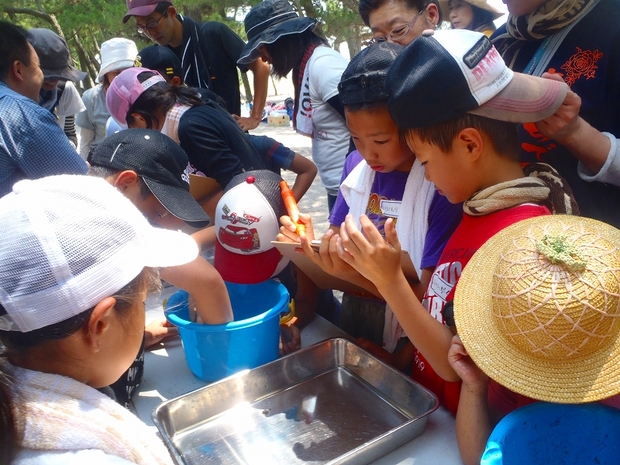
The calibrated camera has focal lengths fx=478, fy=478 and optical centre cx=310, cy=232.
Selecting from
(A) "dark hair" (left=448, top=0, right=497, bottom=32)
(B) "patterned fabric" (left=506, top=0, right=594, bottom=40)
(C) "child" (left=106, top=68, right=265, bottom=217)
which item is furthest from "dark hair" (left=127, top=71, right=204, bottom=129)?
(A) "dark hair" (left=448, top=0, right=497, bottom=32)

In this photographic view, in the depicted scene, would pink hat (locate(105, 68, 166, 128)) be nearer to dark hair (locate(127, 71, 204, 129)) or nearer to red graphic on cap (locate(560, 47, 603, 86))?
dark hair (locate(127, 71, 204, 129))

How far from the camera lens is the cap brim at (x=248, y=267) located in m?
1.40

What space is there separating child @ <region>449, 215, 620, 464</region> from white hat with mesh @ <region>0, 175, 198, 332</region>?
578mm

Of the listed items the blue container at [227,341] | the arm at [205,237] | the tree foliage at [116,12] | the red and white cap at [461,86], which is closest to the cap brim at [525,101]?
the red and white cap at [461,86]

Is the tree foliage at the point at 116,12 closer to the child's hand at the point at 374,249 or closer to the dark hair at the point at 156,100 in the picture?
the dark hair at the point at 156,100

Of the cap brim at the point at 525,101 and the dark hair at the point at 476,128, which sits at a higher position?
the cap brim at the point at 525,101

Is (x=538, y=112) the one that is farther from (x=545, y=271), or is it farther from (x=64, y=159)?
(x=64, y=159)

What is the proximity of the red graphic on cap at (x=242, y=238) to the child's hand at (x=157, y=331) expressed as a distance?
0.33 m

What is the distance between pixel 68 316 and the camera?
0.68 metres

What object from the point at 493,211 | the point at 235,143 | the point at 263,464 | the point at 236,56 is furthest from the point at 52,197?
the point at 236,56

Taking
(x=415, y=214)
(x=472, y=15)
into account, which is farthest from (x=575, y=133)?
(x=472, y=15)

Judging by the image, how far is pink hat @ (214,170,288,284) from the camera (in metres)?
1.39

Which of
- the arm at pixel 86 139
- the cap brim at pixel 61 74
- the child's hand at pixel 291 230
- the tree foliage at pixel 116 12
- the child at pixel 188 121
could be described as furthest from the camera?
the tree foliage at pixel 116 12

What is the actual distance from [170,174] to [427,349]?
35.6 inches
